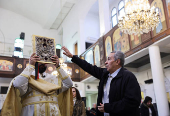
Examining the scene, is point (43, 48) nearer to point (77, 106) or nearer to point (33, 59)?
point (33, 59)

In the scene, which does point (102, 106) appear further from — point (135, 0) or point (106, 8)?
point (106, 8)

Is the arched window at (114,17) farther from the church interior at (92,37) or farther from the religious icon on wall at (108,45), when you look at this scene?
the religious icon on wall at (108,45)

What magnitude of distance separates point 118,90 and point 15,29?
71.9ft

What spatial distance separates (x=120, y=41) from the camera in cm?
1251

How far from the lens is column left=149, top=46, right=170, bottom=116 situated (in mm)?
9086

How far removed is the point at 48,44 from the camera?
12.2 feet

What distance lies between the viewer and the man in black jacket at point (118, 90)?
107 inches

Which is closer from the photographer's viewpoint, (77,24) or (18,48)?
(18,48)

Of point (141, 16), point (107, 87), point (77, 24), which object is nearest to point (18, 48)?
point (77, 24)

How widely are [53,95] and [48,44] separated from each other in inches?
35.9

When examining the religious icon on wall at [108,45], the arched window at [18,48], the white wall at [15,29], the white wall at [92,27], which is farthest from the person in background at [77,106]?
the white wall at [15,29]

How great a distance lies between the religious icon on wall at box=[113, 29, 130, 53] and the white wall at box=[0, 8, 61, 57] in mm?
11668

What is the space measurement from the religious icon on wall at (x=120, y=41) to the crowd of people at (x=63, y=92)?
8.49m

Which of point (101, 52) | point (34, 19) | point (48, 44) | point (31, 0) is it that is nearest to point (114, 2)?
point (101, 52)
